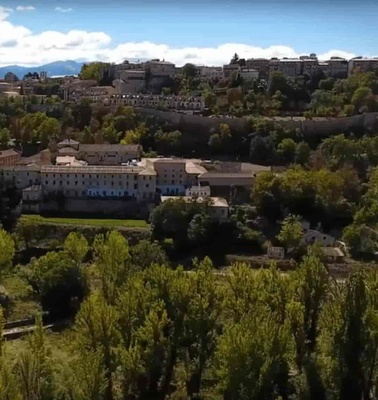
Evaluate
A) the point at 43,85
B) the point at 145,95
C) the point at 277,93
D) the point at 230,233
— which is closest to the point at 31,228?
the point at 230,233

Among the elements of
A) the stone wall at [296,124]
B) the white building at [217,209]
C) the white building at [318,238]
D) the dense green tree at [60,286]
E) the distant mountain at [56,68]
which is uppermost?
the distant mountain at [56,68]

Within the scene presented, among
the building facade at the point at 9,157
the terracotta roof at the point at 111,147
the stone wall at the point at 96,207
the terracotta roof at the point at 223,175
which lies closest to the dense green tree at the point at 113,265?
the stone wall at the point at 96,207

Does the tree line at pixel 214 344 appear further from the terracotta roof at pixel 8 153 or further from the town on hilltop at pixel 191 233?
the terracotta roof at pixel 8 153

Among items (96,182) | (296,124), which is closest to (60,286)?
(96,182)

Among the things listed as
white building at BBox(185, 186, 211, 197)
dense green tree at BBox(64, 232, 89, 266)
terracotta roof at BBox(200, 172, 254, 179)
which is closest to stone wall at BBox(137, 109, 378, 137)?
terracotta roof at BBox(200, 172, 254, 179)

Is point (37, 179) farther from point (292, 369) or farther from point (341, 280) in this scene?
point (292, 369)

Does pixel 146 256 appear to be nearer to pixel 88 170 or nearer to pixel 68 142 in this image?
pixel 88 170

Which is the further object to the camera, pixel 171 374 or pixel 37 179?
pixel 37 179

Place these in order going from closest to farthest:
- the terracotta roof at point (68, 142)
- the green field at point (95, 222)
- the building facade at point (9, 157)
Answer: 1. the green field at point (95, 222)
2. the building facade at point (9, 157)
3. the terracotta roof at point (68, 142)
